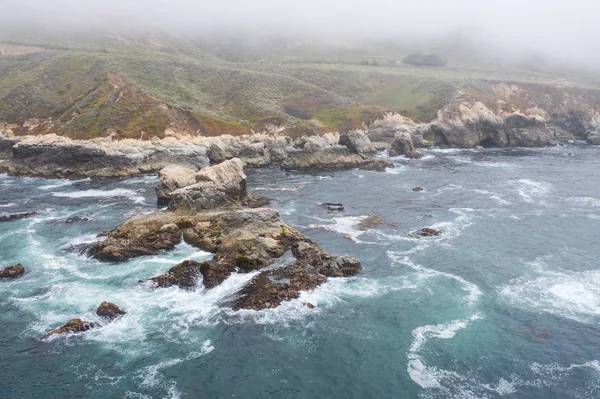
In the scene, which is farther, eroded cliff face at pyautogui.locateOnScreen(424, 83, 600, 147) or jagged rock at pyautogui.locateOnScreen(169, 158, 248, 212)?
eroded cliff face at pyautogui.locateOnScreen(424, 83, 600, 147)

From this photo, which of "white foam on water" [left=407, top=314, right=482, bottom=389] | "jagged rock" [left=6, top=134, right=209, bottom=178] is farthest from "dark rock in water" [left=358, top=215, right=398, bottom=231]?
"jagged rock" [left=6, top=134, right=209, bottom=178]

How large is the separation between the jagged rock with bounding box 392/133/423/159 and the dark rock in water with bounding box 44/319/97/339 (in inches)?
4348

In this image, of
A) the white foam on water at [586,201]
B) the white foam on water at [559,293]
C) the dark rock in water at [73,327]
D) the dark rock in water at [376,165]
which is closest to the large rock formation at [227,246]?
the dark rock in water at [73,327]

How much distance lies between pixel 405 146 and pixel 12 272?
11131 cm

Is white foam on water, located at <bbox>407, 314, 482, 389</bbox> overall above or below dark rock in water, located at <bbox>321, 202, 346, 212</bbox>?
above

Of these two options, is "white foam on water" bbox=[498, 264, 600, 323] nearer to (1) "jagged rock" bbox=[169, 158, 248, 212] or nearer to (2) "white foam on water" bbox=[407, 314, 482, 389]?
(2) "white foam on water" bbox=[407, 314, 482, 389]

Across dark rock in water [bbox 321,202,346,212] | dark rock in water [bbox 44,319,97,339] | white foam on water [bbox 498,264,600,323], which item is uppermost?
white foam on water [bbox 498,264,600,323]

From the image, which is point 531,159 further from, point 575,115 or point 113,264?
point 113,264

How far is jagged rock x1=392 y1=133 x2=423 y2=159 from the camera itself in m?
134

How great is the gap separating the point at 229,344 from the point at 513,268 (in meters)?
34.3

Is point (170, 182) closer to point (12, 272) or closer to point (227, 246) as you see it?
point (227, 246)

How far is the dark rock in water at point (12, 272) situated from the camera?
48.9 m

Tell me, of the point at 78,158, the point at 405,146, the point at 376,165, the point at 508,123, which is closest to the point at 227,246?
the point at 376,165

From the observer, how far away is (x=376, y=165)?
115m
